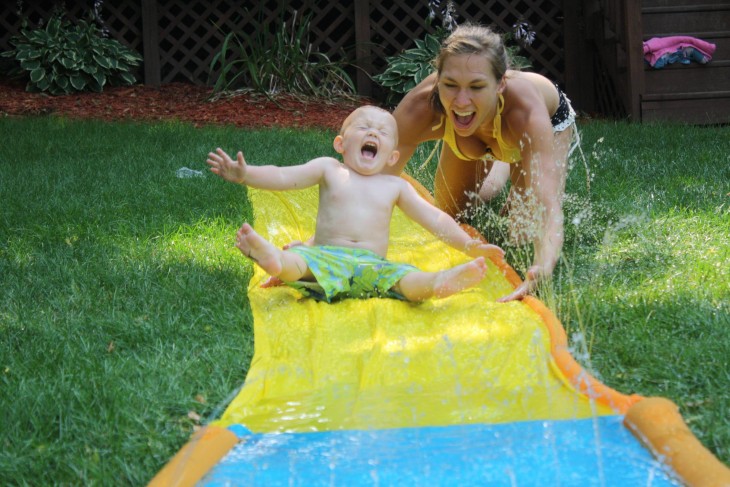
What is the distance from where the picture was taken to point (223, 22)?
886 centimetres

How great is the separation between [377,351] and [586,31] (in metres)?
7.02

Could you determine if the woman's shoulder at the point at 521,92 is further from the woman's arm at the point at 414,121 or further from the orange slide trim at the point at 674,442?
the orange slide trim at the point at 674,442

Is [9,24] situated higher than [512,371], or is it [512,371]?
[9,24]

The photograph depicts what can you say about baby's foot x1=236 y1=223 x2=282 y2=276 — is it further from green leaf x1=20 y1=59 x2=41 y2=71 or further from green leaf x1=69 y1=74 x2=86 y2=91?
green leaf x1=20 y1=59 x2=41 y2=71

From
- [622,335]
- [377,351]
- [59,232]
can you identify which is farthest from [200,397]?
[59,232]

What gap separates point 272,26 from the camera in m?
9.17

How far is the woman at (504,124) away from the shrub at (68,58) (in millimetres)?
5305

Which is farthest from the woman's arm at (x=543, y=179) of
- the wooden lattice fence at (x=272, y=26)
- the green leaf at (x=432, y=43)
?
the wooden lattice fence at (x=272, y=26)

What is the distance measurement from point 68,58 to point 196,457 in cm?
724

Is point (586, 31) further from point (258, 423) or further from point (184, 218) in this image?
point (258, 423)

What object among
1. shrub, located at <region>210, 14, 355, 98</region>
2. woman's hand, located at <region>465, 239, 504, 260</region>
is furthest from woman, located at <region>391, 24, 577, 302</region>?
shrub, located at <region>210, 14, 355, 98</region>

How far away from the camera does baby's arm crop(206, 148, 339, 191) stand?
9.64 feet

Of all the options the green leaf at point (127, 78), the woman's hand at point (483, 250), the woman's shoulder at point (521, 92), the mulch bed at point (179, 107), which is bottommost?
the mulch bed at point (179, 107)

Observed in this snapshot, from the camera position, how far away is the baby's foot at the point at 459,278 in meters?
2.73
